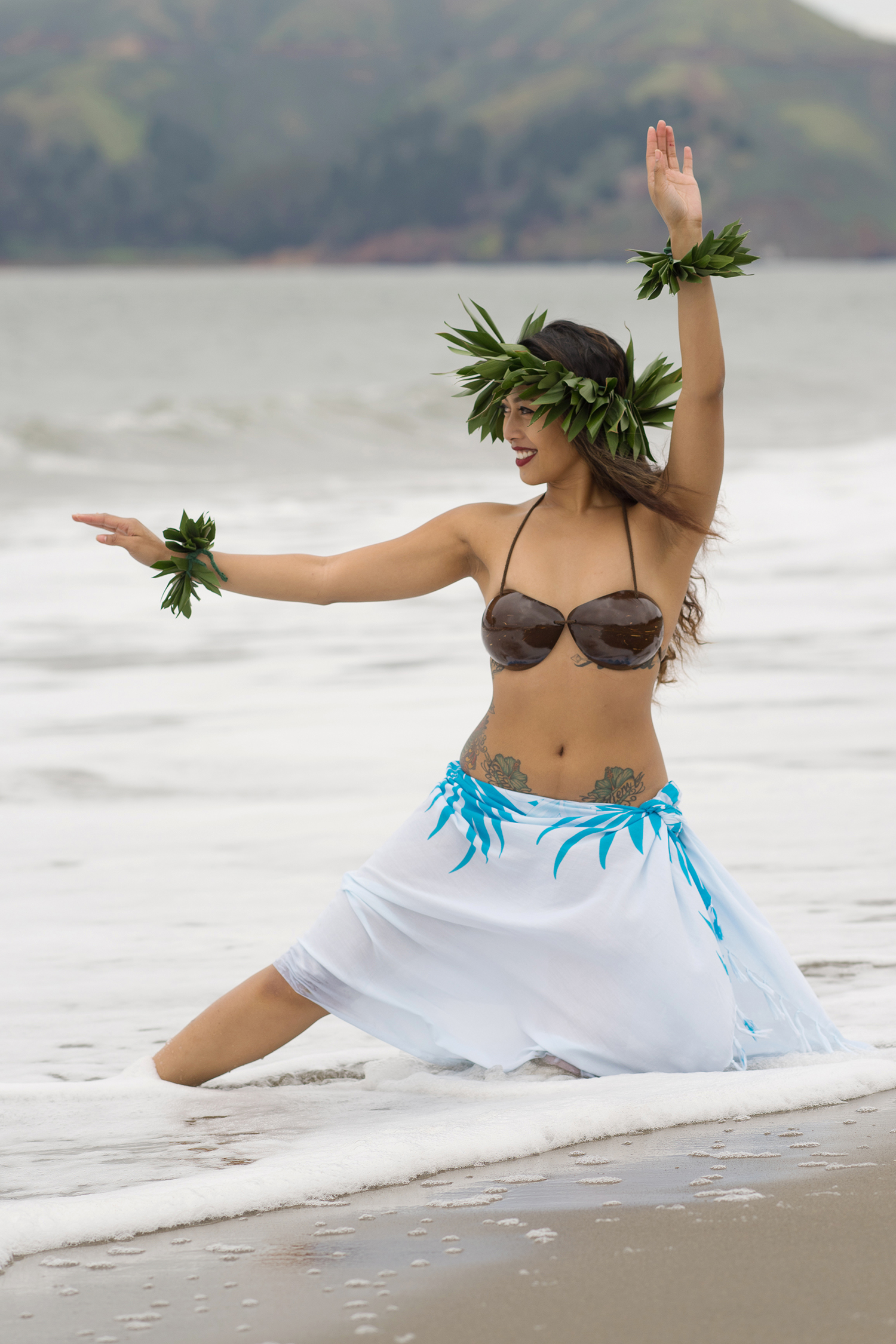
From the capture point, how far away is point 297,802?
6.51 meters

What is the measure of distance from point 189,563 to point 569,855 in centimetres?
113

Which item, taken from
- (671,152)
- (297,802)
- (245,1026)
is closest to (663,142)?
(671,152)

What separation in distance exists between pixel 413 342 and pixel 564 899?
199 feet

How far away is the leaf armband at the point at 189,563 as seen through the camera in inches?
157

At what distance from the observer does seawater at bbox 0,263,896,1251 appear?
11.6 feet

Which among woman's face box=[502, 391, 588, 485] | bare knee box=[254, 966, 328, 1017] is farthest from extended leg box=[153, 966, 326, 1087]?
woman's face box=[502, 391, 588, 485]

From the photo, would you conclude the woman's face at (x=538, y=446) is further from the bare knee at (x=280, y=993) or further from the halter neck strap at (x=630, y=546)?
the bare knee at (x=280, y=993)

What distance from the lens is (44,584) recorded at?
1181 centimetres

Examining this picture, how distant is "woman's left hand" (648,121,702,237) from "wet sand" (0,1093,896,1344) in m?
1.96

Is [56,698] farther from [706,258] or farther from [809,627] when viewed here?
[706,258]

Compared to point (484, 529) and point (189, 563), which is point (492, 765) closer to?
point (484, 529)

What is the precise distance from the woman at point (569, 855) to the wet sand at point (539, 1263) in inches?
17.4

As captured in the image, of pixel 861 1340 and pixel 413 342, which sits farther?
pixel 413 342

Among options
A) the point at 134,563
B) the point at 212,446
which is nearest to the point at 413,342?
the point at 212,446
